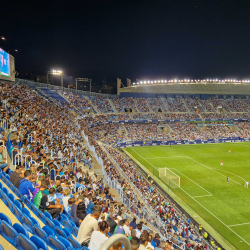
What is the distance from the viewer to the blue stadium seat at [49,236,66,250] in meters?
3.52

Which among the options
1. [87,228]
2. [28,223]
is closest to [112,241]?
[87,228]

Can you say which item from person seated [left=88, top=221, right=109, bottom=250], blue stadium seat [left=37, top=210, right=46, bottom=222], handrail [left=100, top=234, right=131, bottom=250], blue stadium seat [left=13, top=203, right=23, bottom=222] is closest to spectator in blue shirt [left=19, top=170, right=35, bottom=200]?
blue stadium seat [left=37, top=210, right=46, bottom=222]

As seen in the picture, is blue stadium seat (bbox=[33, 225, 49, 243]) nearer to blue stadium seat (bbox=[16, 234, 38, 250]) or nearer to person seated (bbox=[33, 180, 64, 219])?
blue stadium seat (bbox=[16, 234, 38, 250])

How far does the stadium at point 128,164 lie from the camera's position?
19.0 feet

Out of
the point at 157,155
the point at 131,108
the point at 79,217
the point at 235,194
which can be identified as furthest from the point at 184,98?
the point at 79,217

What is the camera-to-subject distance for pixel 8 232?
11.1 feet

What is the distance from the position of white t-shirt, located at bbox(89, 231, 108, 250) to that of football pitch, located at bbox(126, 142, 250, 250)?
1525 centimetres

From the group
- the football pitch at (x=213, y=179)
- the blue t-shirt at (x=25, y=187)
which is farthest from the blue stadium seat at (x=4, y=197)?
the football pitch at (x=213, y=179)

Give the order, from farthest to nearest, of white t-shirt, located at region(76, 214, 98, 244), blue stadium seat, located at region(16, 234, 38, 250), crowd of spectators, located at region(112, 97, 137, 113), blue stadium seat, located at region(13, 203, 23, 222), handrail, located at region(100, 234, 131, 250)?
crowd of spectators, located at region(112, 97, 137, 113) < blue stadium seat, located at region(13, 203, 23, 222) < white t-shirt, located at region(76, 214, 98, 244) < blue stadium seat, located at region(16, 234, 38, 250) < handrail, located at region(100, 234, 131, 250)

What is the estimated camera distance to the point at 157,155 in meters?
38.1

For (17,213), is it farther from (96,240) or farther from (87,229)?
(96,240)

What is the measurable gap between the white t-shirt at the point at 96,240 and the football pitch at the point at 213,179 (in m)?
15.3

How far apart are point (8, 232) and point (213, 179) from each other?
27372mm

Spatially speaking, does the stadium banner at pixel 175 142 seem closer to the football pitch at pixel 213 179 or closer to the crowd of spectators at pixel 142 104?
the football pitch at pixel 213 179
